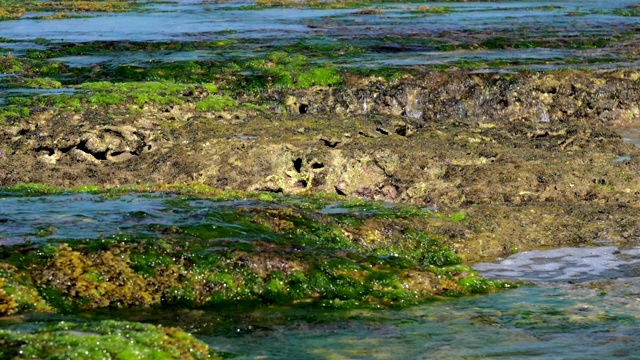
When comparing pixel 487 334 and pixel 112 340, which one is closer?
pixel 112 340

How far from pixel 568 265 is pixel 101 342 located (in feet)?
23.2

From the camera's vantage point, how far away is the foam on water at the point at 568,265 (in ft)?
41.2

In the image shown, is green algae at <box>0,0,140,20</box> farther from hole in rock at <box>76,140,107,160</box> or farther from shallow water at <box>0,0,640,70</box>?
hole in rock at <box>76,140,107,160</box>

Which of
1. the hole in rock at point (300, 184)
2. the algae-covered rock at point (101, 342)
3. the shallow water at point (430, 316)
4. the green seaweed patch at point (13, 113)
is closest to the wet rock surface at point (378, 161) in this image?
the hole in rock at point (300, 184)

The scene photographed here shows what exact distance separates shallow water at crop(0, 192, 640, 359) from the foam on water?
13mm

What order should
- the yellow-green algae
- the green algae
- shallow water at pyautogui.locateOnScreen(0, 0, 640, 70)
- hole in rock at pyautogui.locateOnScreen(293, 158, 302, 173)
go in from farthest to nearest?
1. the green algae
2. shallow water at pyautogui.locateOnScreen(0, 0, 640, 70)
3. hole in rock at pyautogui.locateOnScreen(293, 158, 302, 173)
4. the yellow-green algae

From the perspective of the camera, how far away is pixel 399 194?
54.1ft

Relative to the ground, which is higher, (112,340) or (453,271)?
(112,340)

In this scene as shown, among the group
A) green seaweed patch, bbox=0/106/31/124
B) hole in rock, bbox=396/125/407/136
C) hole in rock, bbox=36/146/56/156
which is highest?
green seaweed patch, bbox=0/106/31/124

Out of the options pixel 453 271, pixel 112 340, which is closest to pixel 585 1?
pixel 453 271

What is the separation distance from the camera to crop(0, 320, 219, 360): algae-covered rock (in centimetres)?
780

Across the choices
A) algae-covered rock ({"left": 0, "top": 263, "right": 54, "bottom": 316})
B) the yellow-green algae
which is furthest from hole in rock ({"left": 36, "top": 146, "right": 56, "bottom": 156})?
algae-covered rock ({"left": 0, "top": 263, "right": 54, "bottom": 316})

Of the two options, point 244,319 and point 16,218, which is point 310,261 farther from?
point 16,218

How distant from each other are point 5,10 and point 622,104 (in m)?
36.9
